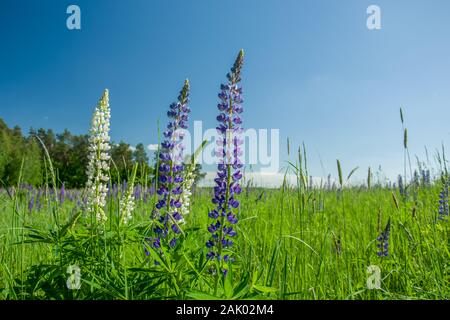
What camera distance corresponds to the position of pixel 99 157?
2980 millimetres

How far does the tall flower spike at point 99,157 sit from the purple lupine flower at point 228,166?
1.07m

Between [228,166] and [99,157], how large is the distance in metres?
1.29

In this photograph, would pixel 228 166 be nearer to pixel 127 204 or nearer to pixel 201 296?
pixel 201 296

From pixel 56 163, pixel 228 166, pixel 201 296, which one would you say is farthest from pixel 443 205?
pixel 56 163

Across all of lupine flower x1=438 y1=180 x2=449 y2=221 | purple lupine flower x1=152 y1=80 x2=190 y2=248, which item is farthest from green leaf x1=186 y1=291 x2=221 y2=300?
lupine flower x1=438 y1=180 x2=449 y2=221

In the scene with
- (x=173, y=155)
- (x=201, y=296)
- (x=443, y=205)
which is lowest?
(x=201, y=296)

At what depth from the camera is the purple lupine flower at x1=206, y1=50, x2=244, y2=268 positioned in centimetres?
216

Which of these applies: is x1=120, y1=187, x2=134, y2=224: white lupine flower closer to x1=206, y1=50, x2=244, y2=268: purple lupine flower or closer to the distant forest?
the distant forest

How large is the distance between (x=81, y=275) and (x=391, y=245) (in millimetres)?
3095

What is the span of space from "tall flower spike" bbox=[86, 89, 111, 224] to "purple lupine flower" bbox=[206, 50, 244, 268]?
1.07 m
